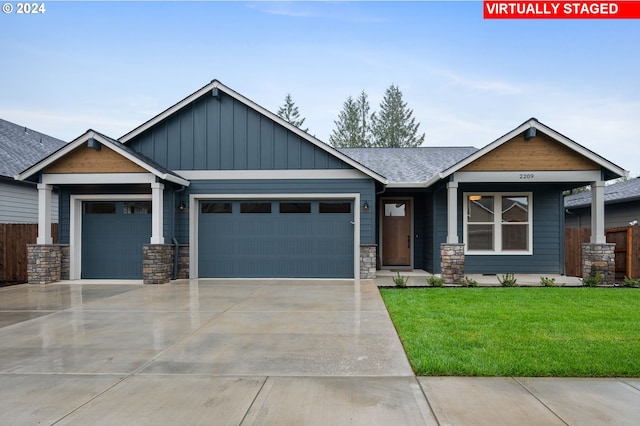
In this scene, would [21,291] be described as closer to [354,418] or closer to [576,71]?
[354,418]

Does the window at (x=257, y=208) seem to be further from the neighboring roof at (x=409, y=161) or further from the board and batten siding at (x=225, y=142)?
the neighboring roof at (x=409, y=161)

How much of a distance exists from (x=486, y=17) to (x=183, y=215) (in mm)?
9303

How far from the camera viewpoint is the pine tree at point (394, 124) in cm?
3709

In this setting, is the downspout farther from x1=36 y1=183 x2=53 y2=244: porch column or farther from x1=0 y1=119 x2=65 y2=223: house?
x1=0 y1=119 x2=65 y2=223: house

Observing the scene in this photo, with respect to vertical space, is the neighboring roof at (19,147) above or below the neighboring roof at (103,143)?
above

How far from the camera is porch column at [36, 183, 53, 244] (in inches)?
423

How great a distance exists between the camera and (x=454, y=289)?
9.17m

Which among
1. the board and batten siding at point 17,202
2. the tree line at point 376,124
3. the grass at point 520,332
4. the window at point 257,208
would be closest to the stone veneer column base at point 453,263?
the grass at point 520,332

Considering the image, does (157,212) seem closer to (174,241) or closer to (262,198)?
(174,241)

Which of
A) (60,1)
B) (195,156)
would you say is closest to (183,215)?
(195,156)

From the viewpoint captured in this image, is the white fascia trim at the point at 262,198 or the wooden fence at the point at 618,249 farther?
the white fascia trim at the point at 262,198

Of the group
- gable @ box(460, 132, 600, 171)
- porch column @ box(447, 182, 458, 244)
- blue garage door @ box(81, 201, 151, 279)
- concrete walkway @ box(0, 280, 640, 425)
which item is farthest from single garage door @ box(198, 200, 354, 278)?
concrete walkway @ box(0, 280, 640, 425)

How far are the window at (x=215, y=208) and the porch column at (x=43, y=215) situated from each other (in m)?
4.21

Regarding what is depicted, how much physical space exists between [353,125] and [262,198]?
2732 cm
